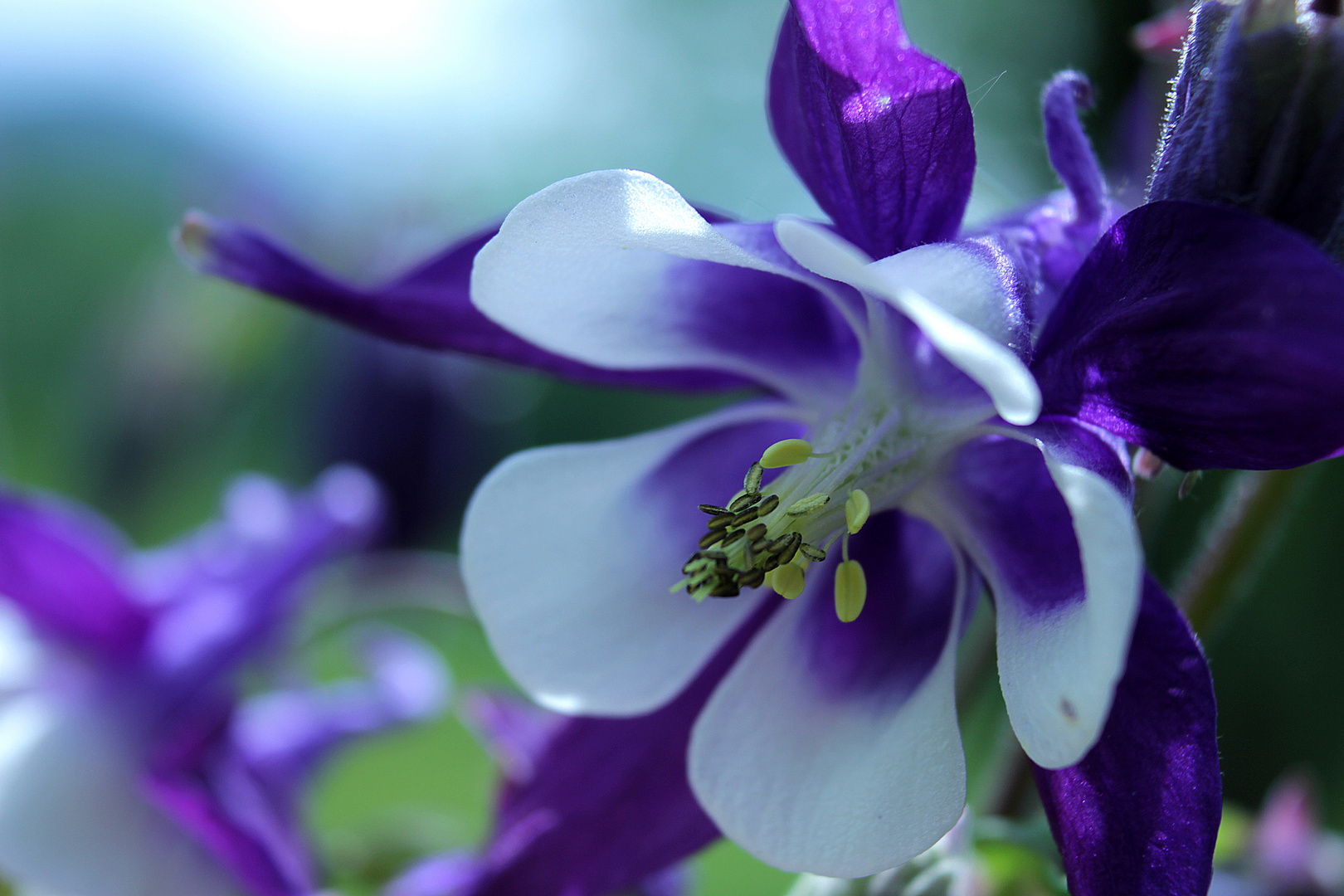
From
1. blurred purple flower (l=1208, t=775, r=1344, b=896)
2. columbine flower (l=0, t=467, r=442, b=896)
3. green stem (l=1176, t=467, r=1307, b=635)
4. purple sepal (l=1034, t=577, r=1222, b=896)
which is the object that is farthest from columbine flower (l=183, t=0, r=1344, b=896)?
blurred purple flower (l=1208, t=775, r=1344, b=896)

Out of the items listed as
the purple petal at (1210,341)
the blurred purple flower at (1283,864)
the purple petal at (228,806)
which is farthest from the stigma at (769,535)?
the blurred purple flower at (1283,864)

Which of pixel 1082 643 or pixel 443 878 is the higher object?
pixel 1082 643

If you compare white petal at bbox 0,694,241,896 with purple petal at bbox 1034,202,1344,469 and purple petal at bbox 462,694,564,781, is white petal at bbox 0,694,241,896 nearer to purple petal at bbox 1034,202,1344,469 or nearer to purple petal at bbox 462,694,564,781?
purple petal at bbox 462,694,564,781

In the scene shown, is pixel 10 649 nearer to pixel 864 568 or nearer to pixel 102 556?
pixel 102 556

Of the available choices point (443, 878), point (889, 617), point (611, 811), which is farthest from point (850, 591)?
point (443, 878)

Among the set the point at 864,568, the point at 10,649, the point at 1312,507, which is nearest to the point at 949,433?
the point at 864,568

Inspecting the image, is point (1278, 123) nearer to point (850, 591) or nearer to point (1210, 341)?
point (1210, 341)
